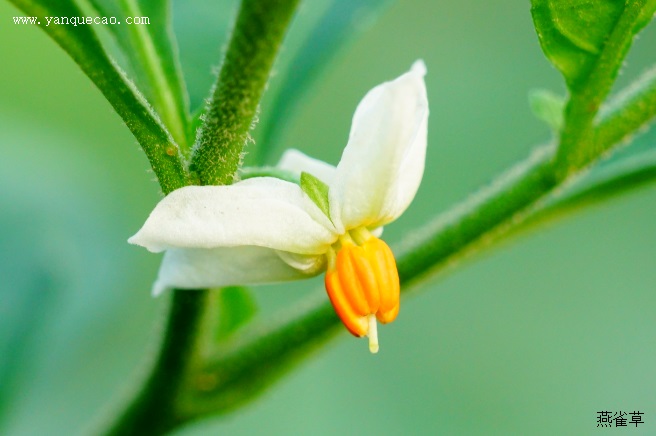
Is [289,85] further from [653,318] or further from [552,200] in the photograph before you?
[653,318]

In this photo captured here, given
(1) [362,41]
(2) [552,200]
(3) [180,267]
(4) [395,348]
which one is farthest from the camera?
(1) [362,41]

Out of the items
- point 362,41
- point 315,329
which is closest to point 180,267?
point 315,329

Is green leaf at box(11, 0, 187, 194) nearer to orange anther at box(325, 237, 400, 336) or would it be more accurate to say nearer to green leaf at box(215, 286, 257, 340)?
orange anther at box(325, 237, 400, 336)

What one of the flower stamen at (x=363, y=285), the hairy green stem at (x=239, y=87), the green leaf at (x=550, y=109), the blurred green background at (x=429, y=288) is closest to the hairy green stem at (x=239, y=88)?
the hairy green stem at (x=239, y=87)

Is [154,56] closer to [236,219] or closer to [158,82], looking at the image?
[158,82]

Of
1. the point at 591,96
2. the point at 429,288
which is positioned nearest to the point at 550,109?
the point at 591,96

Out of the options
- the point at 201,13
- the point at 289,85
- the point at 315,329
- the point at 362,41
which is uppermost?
the point at 362,41
